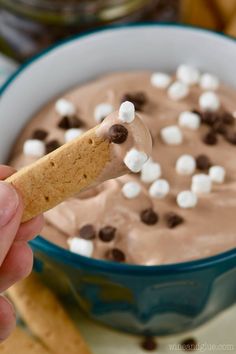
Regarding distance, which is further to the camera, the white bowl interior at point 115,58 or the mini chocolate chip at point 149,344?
the white bowl interior at point 115,58

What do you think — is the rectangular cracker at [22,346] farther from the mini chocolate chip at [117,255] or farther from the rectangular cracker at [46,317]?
the mini chocolate chip at [117,255]

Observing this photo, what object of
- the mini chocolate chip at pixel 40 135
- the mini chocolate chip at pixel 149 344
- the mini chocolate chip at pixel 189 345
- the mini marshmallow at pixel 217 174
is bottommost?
the mini chocolate chip at pixel 189 345

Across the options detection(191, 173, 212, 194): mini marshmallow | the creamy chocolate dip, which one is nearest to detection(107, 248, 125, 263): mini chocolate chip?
the creamy chocolate dip

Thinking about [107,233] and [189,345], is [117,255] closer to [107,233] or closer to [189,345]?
[107,233]

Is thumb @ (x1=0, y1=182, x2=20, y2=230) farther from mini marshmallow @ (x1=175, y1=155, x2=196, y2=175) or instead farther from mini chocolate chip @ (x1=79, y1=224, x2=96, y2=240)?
mini marshmallow @ (x1=175, y1=155, x2=196, y2=175)

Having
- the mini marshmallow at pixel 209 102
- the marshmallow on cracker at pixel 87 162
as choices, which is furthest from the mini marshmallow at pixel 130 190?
the marshmallow on cracker at pixel 87 162
